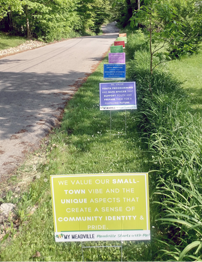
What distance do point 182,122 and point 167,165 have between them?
1008mm

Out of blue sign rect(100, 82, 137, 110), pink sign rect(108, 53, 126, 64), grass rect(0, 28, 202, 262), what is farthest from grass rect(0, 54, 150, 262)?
pink sign rect(108, 53, 126, 64)

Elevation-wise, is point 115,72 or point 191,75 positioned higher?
point 115,72

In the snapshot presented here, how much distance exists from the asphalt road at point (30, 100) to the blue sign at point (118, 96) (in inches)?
55.6

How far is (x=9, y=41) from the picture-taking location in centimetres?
2380

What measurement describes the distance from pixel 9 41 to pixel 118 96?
21566 mm

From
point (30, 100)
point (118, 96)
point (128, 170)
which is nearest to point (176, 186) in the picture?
point (128, 170)

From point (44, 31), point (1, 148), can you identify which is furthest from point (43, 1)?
point (1, 148)

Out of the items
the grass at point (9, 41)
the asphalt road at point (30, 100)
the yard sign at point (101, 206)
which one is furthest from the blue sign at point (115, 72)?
the grass at point (9, 41)

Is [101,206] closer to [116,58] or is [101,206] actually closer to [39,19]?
[116,58]

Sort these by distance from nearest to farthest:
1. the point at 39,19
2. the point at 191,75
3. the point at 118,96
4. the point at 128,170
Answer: the point at 128,170, the point at 118,96, the point at 191,75, the point at 39,19

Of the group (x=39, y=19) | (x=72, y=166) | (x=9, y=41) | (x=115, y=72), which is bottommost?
(x=72, y=166)

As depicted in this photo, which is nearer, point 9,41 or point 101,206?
point 101,206

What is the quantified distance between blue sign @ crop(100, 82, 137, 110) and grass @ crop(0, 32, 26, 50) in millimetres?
18278

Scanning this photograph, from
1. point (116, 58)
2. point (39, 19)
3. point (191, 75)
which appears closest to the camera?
point (116, 58)
